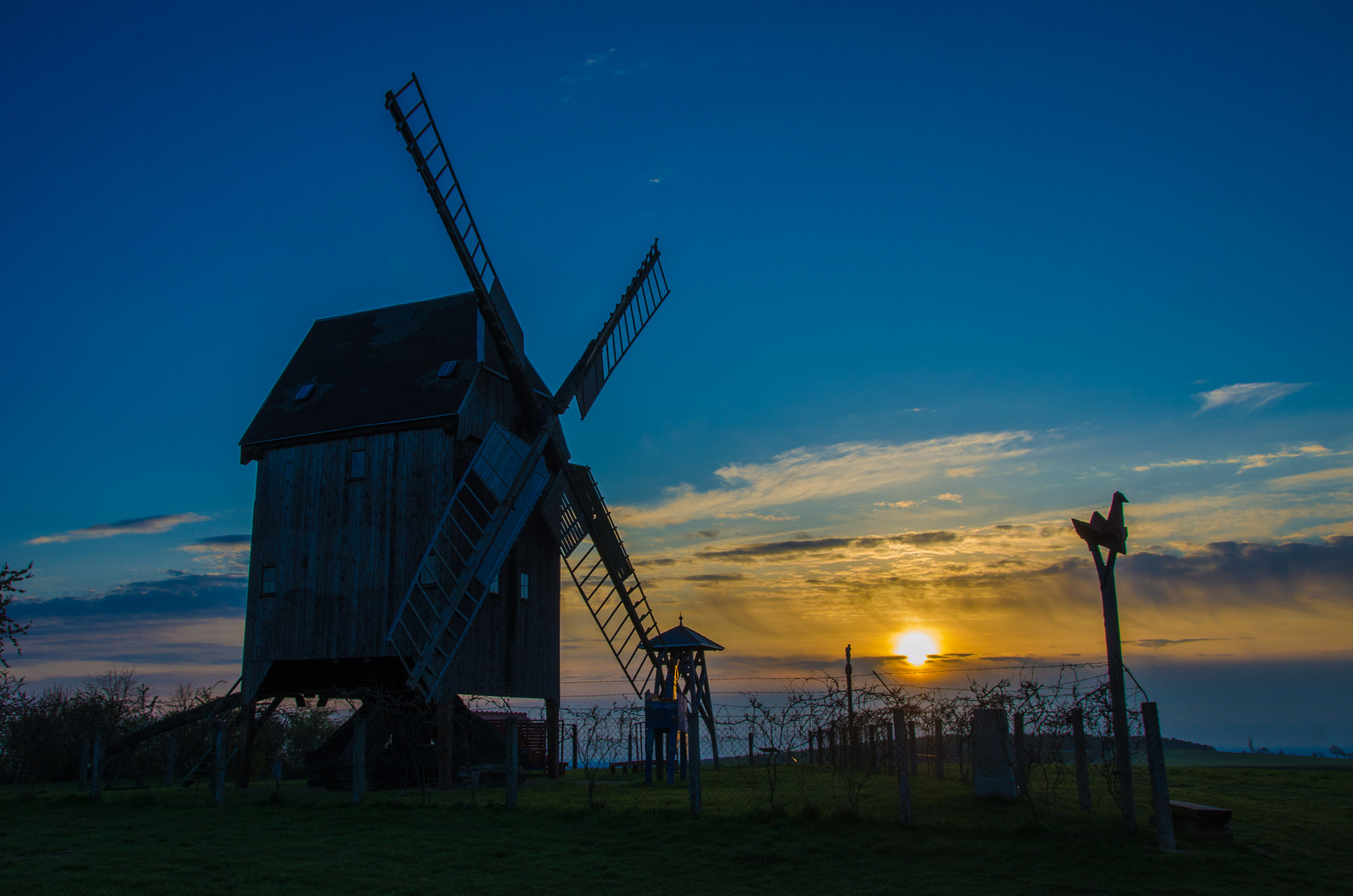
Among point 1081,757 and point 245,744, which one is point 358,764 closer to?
point 245,744

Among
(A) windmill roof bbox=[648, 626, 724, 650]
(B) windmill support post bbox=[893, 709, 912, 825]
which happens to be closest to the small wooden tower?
(A) windmill roof bbox=[648, 626, 724, 650]

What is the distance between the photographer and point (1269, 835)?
45.9ft

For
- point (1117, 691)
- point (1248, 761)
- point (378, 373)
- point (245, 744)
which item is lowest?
point (1248, 761)

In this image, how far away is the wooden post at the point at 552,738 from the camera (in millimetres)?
30359

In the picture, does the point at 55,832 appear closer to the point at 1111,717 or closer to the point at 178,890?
the point at 178,890

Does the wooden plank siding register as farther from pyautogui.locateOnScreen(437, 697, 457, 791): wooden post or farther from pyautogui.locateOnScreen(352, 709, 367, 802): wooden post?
pyautogui.locateOnScreen(352, 709, 367, 802): wooden post

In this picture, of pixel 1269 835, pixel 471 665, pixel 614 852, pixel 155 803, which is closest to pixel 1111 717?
pixel 1269 835

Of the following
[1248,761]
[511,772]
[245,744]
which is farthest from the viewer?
[1248,761]

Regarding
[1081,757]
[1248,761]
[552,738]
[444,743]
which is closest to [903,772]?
[1081,757]

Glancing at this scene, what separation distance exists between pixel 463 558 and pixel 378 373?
7.60m

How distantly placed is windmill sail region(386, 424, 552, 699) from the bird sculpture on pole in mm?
16208

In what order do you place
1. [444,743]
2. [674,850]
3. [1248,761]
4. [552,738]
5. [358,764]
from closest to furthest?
[674,850] < [358,764] < [444,743] < [552,738] < [1248,761]

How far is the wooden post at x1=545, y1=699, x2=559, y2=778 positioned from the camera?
30.4m

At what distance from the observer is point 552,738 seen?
1212 inches
